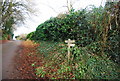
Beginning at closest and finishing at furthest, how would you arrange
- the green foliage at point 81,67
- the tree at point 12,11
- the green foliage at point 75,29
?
the green foliage at point 81,67 < the green foliage at point 75,29 < the tree at point 12,11

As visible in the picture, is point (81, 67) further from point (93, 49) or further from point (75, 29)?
point (75, 29)

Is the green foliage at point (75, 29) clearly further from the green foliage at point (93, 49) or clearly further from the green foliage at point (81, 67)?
the green foliage at point (81, 67)

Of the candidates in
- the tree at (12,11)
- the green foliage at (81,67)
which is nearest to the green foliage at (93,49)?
the green foliage at (81,67)

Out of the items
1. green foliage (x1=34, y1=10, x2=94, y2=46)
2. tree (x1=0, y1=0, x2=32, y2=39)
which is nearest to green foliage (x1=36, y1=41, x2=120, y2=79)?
green foliage (x1=34, y1=10, x2=94, y2=46)

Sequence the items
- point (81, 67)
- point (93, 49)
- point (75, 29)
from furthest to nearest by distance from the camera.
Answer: point (75, 29), point (93, 49), point (81, 67)

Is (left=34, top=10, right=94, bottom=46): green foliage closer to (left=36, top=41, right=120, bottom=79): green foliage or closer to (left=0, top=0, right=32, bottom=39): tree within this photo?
(left=36, top=41, right=120, bottom=79): green foliage

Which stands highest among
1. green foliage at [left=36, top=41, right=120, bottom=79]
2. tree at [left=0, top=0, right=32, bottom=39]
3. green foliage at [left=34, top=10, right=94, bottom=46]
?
tree at [left=0, top=0, right=32, bottom=39]

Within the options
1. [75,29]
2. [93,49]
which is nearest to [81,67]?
[93,49]

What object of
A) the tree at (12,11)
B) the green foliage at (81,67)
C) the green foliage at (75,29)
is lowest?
the green foliage at (81,67)

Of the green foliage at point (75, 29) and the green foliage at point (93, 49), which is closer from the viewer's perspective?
the green foliage at point (93, 49)

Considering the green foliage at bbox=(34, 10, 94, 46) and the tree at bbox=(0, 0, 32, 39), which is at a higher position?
the tree at bbox=(0, 0, 32, 39)

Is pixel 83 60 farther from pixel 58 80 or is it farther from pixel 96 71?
pixel 58 80

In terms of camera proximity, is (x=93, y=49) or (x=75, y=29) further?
(x=75, y=29)

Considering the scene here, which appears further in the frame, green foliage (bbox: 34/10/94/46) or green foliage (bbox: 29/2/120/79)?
green foliage (bbox: 34/10/94/46)
